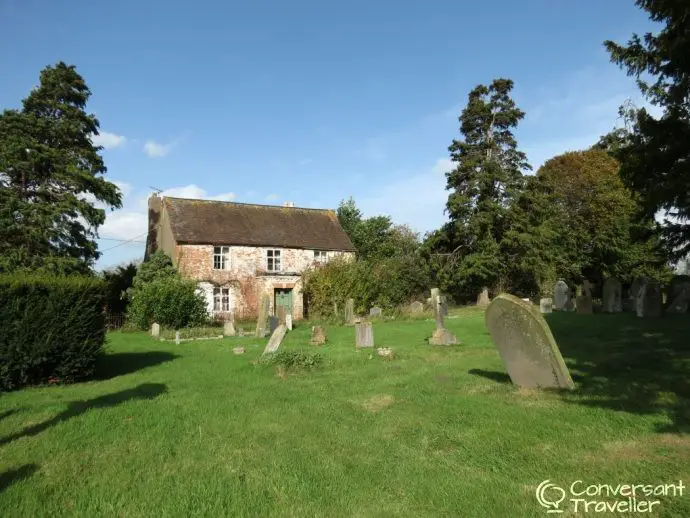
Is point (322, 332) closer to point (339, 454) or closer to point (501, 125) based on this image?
point (339, 454)

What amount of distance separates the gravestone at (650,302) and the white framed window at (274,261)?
22.5 metres

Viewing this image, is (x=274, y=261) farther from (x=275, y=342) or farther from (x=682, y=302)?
(x=682, y=302)

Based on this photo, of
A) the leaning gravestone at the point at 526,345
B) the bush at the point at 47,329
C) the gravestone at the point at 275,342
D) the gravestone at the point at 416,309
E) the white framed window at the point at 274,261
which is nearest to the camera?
the leaning gravestone at the point at 526,345

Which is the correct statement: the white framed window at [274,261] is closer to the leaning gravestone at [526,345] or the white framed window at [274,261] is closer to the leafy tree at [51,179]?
the leafy tree at [51,179]

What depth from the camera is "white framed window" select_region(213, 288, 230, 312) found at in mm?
32197

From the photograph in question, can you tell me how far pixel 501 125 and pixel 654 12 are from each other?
25590 millimetres

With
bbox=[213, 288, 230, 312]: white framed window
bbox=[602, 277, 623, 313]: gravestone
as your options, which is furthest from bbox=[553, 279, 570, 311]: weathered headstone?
bbox=[213, 288, 230, 312]: white framed window

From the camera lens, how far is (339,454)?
16.7 ft

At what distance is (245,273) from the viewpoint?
33.1 m

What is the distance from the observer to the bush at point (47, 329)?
9422mm

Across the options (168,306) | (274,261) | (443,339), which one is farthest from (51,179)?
(443,339)

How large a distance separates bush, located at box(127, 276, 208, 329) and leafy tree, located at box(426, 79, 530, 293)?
1677cm

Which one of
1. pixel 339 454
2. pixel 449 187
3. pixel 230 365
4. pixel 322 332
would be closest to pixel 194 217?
pixel 449 187

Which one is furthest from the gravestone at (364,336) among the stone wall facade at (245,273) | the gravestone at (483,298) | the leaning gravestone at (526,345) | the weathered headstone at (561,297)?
the gravestone at (483,298)
